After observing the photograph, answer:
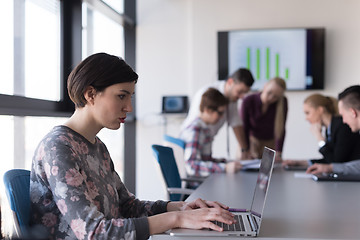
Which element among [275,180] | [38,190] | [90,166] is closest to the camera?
[38,190]

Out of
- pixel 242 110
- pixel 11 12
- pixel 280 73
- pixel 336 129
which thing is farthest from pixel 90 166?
pixel 280 73

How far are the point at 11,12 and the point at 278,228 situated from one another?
2.24 m

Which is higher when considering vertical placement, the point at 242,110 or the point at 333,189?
the point at 242,110

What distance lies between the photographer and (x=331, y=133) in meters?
3.39

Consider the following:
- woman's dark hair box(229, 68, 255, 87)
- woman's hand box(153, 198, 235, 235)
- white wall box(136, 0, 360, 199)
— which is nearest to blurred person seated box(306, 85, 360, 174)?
woman's dark hair box(229, 68, 255, 87)

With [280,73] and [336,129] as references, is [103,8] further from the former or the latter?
[336,129]

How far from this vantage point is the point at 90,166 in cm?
160

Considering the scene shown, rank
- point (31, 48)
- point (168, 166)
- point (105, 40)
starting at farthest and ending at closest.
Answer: point (105, 40) → point (31, 48) → point (168, 166)

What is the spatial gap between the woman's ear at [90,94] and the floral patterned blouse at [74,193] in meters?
0.12

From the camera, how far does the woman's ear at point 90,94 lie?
1.57 metres

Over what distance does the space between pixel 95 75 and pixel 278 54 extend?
4.27 metres

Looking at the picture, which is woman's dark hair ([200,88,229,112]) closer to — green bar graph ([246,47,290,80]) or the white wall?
the white wall

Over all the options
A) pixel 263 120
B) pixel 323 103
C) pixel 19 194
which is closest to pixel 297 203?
pixel 19 194

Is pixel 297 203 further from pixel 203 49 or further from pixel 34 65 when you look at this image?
pixel 203 49
